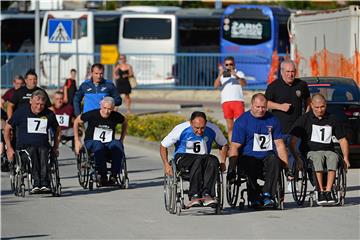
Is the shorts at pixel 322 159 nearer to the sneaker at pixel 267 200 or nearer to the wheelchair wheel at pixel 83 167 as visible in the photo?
the sneaker at pixel 267 200

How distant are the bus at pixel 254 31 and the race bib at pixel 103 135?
2878 centimetres

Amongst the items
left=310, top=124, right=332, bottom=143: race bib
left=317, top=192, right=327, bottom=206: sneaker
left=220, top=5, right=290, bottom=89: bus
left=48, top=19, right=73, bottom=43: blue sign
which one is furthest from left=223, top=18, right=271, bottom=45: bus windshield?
left=317, top=192, right=327, bottom=206: sneaker

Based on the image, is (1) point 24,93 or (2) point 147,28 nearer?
(1) point 24,93

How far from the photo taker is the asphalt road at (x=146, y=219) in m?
12.7

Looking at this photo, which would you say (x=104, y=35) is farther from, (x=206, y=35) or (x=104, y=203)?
(x=104, y=203)

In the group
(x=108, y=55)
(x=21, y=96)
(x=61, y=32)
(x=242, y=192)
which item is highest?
(x=61, y=32)

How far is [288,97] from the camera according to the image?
1709 centimetres

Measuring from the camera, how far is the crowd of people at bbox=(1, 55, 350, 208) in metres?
14.5

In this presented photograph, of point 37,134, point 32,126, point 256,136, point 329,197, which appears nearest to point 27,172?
point 37,134

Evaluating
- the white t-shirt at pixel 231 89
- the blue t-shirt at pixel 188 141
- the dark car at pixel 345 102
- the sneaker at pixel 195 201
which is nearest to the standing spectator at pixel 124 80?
the white t-shirt at pixel 231 89

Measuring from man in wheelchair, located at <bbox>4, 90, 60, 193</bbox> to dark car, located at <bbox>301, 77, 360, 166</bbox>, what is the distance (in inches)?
208

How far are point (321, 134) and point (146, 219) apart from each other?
2800 millimetres

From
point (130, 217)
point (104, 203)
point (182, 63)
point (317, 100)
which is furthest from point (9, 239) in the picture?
point (182, 63)

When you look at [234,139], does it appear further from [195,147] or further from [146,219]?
[146,219]
